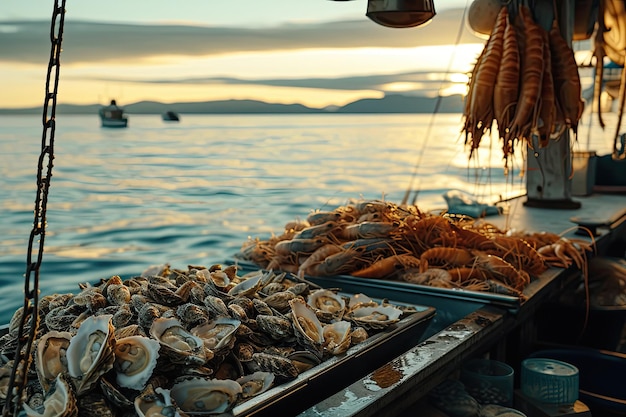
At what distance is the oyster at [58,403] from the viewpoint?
1188 millimetres

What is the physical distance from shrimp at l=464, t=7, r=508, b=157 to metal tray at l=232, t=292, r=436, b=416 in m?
1.35

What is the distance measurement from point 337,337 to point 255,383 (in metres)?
0.36

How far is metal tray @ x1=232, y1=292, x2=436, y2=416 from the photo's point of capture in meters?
1.37

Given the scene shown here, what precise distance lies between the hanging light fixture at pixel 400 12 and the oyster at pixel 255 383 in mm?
1426

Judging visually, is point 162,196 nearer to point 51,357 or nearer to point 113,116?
point 51,357

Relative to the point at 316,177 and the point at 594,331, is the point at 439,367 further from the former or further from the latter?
the point at 316,177

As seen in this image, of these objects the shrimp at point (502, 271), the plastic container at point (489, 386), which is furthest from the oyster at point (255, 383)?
the shrimp at point (502, 271)

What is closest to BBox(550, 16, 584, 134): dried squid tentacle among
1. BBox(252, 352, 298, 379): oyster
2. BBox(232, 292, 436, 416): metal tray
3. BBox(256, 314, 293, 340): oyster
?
BBox(232, 292, 436, 416): metal tray

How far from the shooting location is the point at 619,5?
410 centimetres

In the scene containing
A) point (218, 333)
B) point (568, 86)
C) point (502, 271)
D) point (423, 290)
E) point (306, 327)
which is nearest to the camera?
point (218, 333)

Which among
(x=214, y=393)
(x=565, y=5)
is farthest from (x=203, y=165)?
(x=214, y=393)

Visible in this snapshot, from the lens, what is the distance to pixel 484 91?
10.0 ft

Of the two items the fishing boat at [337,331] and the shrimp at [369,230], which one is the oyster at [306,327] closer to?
the fishing boat at [337,331]

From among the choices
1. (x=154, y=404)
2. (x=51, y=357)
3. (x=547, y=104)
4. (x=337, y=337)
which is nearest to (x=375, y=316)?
(x=337, y=337)
